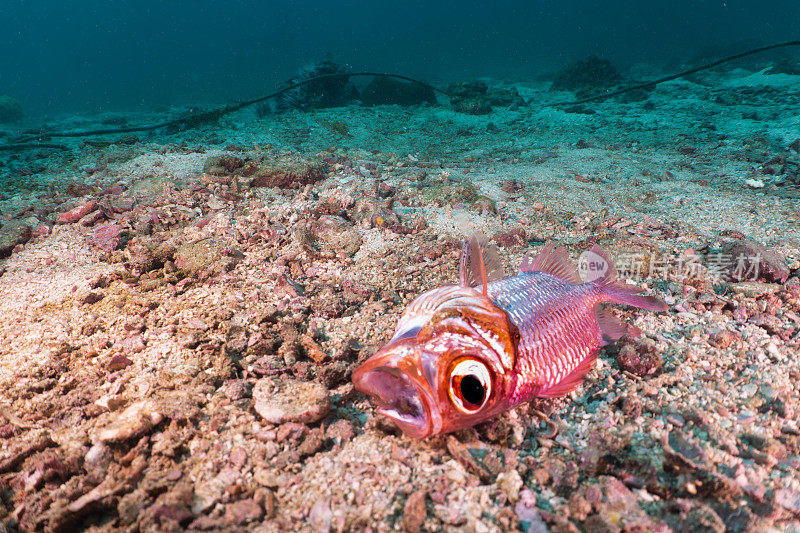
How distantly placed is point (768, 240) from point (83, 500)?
5.47m

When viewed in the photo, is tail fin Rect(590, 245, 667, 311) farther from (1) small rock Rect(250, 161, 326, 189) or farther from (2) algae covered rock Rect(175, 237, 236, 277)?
(1) small rock Rect(250, 161, 326, 189)

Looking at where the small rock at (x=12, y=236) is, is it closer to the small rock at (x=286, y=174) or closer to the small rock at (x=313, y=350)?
the small rock at (x=286, y=174)

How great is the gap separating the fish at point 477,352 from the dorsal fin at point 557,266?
280 mm

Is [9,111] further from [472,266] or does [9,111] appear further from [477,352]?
[477,352]

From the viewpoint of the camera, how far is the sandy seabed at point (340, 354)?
1.51m

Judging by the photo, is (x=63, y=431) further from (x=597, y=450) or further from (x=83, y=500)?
(x=597, y=450)

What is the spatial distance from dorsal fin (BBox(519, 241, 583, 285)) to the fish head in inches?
39.5

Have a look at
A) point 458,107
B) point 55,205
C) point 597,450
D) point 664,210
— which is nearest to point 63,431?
point 597,450

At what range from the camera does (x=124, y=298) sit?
2844 millimetres

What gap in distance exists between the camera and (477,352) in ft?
4.94

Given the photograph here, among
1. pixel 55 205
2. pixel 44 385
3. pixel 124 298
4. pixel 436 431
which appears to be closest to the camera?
pixel 436 431

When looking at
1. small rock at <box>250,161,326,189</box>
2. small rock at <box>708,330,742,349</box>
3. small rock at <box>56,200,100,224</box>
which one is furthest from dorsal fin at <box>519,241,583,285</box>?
small rock at <box>56,200,100,224</box>

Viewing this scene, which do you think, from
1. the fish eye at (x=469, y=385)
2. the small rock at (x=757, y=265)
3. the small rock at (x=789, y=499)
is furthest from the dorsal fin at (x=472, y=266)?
the small rock at (x=757, y=265)

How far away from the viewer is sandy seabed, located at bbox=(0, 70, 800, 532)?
151 centimetres
